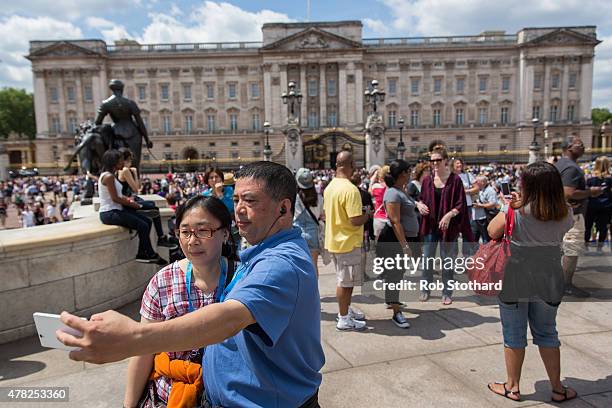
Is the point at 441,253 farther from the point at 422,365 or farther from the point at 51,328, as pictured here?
the point at 51,328

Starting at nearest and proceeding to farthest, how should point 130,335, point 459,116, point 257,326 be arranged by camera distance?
1. point 130,335
2. point 257,326
3. point 459,116

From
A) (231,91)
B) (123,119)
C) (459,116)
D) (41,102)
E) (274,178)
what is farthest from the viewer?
(459,116)

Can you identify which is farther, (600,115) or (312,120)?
(600,115)

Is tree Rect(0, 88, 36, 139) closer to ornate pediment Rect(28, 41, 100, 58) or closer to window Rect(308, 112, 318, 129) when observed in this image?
ornate pediment Rect(28, 41, 100, 58)

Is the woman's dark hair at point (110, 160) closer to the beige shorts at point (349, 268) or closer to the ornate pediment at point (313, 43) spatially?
the beige shorts at point (349, 268)

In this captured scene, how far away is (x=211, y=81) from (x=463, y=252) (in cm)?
5758

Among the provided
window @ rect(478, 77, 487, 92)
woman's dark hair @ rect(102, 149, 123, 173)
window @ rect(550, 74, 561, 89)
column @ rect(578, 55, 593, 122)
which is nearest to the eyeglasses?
woman's dark hair @ rect(102, 149, 123, 173)

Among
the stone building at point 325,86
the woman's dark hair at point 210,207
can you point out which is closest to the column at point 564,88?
the stone building at point 325,86

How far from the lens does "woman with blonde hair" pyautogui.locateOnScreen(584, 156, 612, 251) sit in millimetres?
7828

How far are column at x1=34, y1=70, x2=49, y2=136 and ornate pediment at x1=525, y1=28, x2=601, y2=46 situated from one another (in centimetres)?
6302

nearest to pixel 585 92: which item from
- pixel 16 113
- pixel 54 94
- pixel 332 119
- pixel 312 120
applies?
pixel 332 119

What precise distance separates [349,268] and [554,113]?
65173 mm

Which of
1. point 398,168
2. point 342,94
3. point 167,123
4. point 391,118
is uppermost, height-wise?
point 342,94

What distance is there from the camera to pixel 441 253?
5.67 metres
